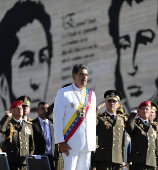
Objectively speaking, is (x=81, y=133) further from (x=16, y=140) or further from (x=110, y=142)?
(x=16, y=140)

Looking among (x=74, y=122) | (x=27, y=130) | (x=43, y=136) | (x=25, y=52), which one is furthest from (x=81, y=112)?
(x=25, y=52)

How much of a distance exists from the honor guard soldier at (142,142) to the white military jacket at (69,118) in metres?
2.07

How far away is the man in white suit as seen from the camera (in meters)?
4.30

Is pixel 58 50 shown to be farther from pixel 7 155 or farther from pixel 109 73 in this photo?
pixel 7 155

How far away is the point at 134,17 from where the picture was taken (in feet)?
40.5

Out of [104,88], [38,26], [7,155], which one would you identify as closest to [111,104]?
[7,155]

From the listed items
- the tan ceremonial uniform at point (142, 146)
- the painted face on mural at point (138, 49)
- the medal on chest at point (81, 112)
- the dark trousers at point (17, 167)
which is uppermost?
the painted face on mural at point (138, 49)

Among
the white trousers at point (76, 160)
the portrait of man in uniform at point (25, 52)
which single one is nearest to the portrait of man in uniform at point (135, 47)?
the portrait of man in uniform at point (25, 52)

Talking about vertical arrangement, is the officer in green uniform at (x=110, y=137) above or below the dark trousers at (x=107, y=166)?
above

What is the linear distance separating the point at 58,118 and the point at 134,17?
8.52 metres

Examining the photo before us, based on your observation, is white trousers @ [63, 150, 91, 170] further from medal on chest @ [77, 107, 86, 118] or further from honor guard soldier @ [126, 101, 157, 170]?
honor guard soldier @ [126, 101, 157, 170]

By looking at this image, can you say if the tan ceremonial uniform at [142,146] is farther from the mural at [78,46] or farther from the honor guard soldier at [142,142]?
the mural at [78,46]

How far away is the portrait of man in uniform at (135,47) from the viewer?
11.7 meters

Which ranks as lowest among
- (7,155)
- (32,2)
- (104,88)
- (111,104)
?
(7,155)
